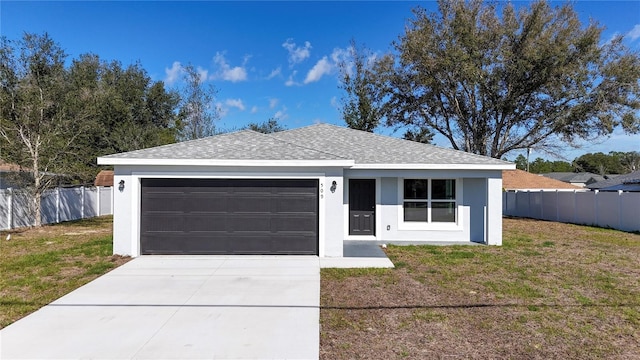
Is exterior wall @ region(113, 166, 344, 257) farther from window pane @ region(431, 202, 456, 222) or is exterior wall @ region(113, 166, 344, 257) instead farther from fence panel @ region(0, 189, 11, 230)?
fence panel @ region(0, 189, 11, 230)

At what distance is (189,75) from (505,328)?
3150 centimetres

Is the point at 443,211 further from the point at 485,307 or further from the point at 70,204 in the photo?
the point at 70,204

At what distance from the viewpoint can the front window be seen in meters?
11.9

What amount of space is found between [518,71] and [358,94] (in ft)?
37.8

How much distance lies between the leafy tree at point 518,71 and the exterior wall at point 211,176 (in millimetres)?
13327

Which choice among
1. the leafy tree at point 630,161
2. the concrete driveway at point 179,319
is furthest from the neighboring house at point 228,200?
the leafy tree at point 630,161

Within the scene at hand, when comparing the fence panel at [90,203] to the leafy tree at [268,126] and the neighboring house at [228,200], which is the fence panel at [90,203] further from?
the leafy tree at [268,126]

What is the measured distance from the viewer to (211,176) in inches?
377

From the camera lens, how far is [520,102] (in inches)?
811

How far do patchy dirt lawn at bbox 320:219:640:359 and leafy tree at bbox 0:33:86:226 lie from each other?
14.1 metres

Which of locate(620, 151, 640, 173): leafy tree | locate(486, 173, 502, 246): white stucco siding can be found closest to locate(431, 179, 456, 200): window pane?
locate(486, 173, 502, 246): white stucco siding

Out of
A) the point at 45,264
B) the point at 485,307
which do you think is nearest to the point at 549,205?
the point at 485,307

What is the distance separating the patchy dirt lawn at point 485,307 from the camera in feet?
14.8

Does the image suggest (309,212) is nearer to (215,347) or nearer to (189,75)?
(215,347)
